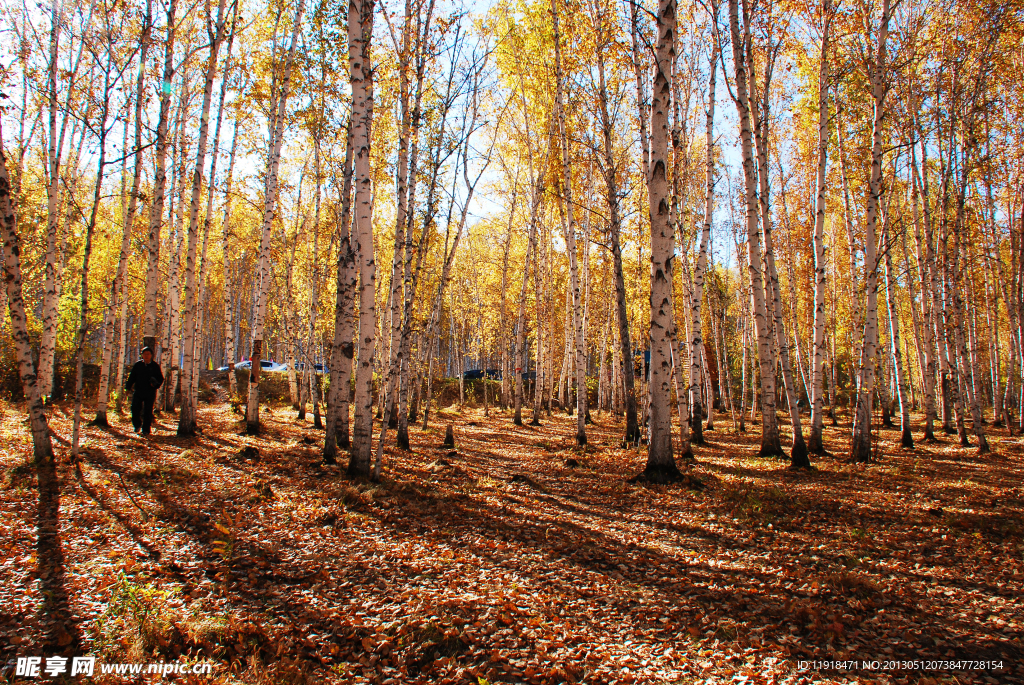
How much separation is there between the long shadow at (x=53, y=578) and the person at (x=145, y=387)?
428 cm

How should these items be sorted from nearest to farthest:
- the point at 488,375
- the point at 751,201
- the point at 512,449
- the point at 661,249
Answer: the point at 661,249
the point at 751,201
the point at 512,449
the point at 488,375

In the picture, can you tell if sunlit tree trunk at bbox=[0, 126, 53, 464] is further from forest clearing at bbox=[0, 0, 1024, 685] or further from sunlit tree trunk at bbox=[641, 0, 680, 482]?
sunlit tree trunk at bbox=[641, 0, 680, 482]

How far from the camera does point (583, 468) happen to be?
9484mm

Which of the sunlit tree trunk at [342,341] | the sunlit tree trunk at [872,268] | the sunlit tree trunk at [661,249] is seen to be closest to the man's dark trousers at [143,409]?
the sunlit tree trunk at [342,341]

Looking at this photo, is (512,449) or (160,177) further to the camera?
(512,449)

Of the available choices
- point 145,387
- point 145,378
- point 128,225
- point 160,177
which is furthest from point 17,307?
point 160,177

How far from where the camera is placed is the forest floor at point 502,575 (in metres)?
2.92

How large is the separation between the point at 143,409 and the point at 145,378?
80 centimetres

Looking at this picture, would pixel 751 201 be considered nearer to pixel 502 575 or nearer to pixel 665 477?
pixel 665 477

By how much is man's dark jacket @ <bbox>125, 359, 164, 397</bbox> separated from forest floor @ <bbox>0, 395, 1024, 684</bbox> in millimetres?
1898

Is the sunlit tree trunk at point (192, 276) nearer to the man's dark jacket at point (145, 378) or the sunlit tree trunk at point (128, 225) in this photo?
the man's dark jacket at point (145, 378)

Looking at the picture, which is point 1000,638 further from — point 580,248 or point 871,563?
point 580,248

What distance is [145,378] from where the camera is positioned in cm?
966

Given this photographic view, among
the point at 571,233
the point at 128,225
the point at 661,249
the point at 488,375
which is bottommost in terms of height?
the point at 488,375
